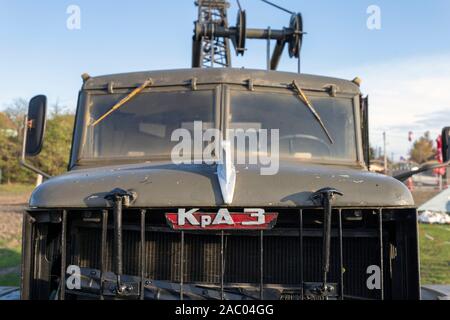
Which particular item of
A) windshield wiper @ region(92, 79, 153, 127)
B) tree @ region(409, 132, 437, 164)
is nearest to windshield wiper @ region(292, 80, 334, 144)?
windshield wiper @ region(92, 79, 153, 127)

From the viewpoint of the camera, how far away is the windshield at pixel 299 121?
400 cm

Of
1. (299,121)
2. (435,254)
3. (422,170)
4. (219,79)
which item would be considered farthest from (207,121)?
(435,254)

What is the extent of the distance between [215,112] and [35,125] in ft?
5.16

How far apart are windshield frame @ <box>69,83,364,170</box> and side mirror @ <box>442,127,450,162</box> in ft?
2.43

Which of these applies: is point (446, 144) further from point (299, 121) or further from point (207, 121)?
point (207, 121)

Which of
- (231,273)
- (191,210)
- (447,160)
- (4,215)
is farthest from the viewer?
(4,215)

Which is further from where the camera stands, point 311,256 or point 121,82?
point 121,82

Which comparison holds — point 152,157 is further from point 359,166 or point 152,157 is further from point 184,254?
point 359,166

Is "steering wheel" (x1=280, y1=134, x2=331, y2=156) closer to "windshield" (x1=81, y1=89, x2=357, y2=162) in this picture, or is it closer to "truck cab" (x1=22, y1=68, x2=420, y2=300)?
"windshield" (x1=81, y1=89, x2=357, y2=162)

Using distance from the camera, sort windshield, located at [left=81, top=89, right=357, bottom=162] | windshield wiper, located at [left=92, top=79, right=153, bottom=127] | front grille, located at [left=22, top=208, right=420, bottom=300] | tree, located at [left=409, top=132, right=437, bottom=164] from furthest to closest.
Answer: tree, located at [left=409, top=132, right=437, bottom=164], windshield wiper, located at [left=92, top=79, right=153, bottom=127], windshield, located at [left=81, top=89, right=357, bottom=162], front grille, located at [left=22, top=208, right=420, bottom=300]

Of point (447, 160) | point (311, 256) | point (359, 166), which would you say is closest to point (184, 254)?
point (311, 256)

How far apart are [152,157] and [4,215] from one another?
49.7 ft

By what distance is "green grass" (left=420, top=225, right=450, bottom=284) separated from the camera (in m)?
8.41

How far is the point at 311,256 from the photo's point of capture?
3.18 metres
